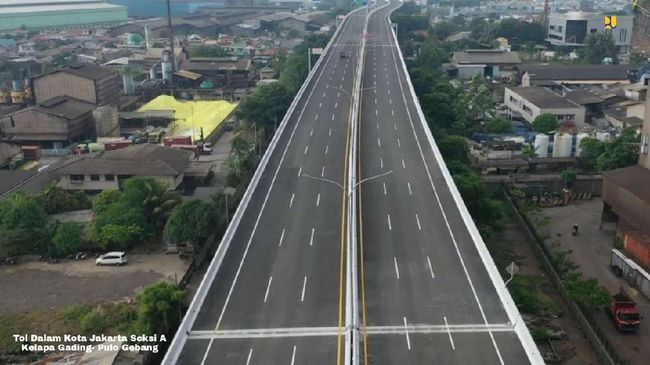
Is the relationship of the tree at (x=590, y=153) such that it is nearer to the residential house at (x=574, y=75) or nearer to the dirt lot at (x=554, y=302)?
the dirt lot at (x=554, y=302)

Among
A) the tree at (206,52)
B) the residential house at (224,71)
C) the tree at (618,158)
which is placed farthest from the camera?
the tree at (206,52)

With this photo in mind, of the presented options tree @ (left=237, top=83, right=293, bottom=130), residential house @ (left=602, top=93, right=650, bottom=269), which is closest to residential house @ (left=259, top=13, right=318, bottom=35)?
tree @ (left=237, top=83, right=293, bottom=130)

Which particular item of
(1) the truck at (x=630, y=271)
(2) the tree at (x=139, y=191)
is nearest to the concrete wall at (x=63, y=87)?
(2) the tree at (x=139, y=191)

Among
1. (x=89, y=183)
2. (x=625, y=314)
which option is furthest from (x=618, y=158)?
(x=89, y=183)

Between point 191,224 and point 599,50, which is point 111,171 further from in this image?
point 599,50

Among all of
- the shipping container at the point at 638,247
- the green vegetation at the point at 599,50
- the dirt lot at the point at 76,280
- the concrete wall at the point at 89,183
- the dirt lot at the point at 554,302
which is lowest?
the dirt lot at the point at 554,302

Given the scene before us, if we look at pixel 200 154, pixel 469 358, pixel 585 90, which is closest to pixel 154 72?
pixel 200 154
